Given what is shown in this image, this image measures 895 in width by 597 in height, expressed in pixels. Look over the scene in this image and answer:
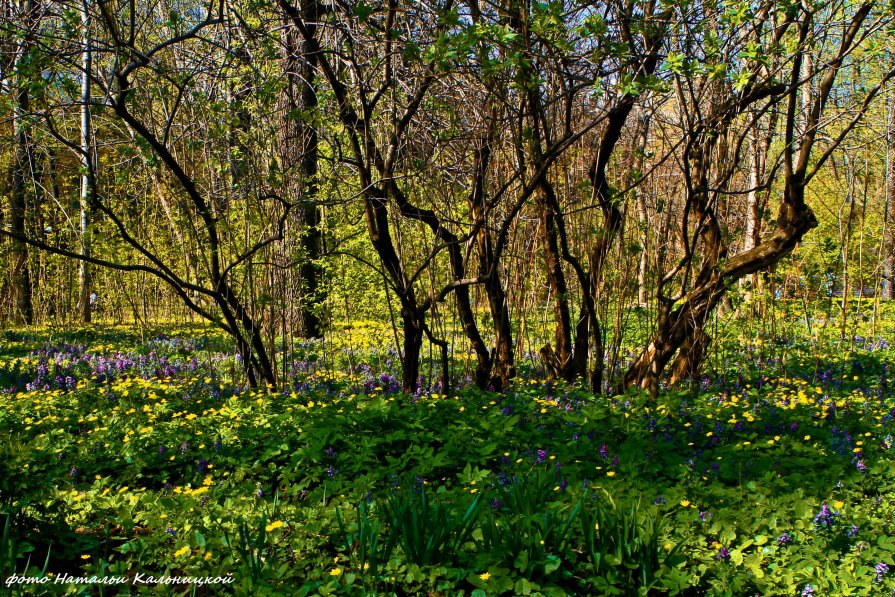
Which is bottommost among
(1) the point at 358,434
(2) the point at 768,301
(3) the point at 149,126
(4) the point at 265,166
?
(1) the point at 358,434

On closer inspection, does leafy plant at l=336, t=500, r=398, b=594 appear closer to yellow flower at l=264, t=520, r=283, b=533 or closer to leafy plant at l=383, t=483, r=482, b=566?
leafy plant at l=383, t=483, r=482, b=566

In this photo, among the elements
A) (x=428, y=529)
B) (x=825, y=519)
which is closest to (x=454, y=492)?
(x=428, y=529)

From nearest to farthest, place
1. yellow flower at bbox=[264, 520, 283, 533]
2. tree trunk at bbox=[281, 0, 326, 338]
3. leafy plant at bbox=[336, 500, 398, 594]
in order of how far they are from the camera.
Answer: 1. leafy plant at bbox=[336, 500, 398, 594]
2. yellow flower at bbox=[264, 520, 283, 533]
3. tree trunk at bbox=[281, 0, 326, 338]

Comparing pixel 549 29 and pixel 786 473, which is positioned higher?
pixel 549 29

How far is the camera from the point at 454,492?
112 inches

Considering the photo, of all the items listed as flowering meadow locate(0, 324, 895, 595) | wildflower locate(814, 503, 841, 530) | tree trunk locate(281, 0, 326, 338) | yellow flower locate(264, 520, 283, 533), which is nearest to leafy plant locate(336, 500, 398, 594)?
flowering meadow locate(0, 324, 895, 595)

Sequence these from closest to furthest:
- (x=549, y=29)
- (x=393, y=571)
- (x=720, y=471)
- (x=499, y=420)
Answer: (x=393, y=571)
(x=720, y=471)
(x=549, y=29)
(x=499, y=420)

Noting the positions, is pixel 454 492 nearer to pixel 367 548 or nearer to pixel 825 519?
pixel 367 548

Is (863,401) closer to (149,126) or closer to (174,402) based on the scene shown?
(174,402)

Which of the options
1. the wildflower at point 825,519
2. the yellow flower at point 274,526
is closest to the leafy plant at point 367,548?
the yellow flower at point 274,526

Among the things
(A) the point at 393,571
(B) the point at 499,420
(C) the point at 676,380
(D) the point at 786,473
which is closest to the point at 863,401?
(C) the point at 676,380

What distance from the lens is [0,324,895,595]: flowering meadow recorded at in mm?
2281

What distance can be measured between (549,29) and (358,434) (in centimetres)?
215

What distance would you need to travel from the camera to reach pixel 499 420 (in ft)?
11.9
